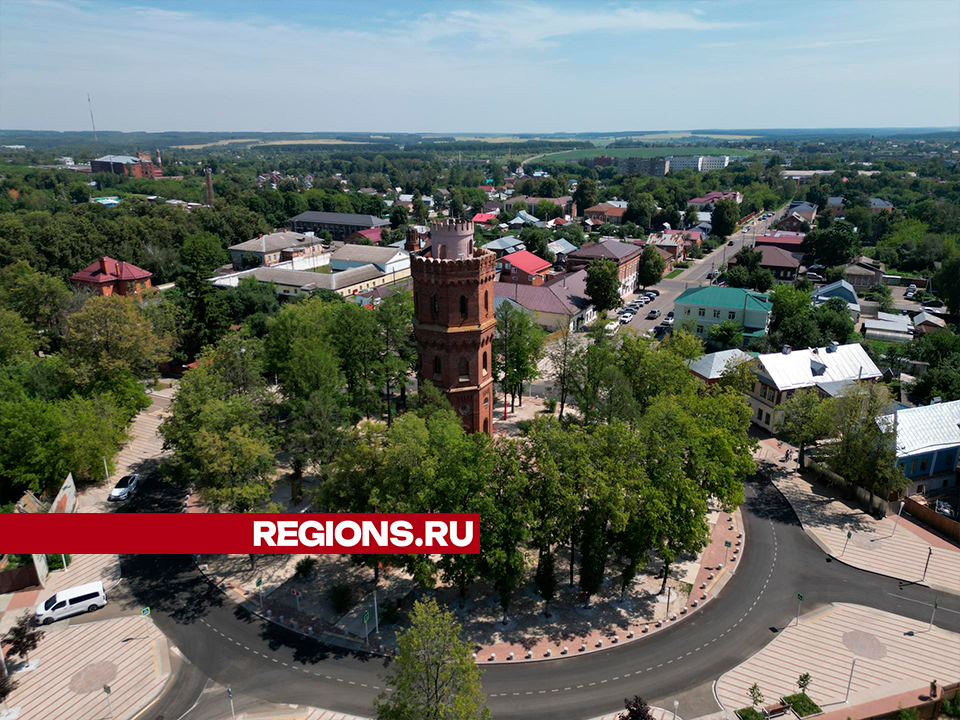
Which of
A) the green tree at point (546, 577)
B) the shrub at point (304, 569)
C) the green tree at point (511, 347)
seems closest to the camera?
the green tree at point (546, 577)

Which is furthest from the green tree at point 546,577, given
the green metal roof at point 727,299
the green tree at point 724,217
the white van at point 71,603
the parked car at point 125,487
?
the green tree at point 724,217

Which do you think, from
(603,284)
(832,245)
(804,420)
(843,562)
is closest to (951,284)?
(832,245)

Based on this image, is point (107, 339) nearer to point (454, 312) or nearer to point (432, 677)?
point (454, 312)

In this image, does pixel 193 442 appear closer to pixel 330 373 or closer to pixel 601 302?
pixel 330 373

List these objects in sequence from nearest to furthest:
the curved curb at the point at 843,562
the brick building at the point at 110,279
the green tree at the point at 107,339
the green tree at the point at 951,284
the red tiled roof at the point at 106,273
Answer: the curved curb at the point at 843,562
the green tree at the point at 107,339
the green tree at the point at 951,284
the brick building at the point at 110,279
the red tiled roof at the point at 106,273

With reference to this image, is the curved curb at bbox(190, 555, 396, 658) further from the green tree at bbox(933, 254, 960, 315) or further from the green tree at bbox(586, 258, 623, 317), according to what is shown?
the green tree at bbox(933, 254, 960, 315)

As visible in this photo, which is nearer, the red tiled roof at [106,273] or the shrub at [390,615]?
the shrub at [390,615]

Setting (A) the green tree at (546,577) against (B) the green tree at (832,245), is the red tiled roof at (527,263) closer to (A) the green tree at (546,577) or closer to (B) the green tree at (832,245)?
(B) the green tree at (832,245)

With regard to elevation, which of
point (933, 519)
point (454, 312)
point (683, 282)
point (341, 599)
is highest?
point (454, 312)
